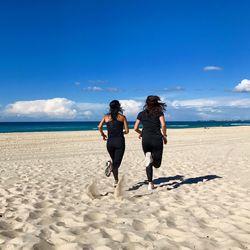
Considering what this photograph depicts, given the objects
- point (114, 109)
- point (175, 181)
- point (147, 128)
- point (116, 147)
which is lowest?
point (175, 181)

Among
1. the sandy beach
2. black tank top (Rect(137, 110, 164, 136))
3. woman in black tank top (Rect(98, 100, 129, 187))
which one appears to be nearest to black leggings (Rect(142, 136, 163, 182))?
black tank top (Rect(137, 110, 164, 136))

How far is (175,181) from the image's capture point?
8.51 meters

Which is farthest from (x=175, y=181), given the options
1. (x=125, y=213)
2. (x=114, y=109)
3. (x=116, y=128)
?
(x=125, y=213)

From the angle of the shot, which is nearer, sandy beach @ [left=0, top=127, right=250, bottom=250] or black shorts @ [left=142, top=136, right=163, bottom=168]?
sandy beach @ [left=0, top=127, right=250, bottom=250]

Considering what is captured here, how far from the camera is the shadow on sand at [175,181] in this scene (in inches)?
310

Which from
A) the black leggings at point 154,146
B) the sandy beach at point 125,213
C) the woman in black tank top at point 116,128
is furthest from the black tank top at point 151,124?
the sandy beach at point 125,213

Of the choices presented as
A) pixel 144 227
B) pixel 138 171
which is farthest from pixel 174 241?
pixel 138 171

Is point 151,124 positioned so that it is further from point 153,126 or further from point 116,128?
point 116,128

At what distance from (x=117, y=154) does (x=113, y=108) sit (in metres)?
0.98

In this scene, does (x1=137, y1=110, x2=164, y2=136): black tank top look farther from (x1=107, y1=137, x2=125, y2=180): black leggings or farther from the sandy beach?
the sandy beach

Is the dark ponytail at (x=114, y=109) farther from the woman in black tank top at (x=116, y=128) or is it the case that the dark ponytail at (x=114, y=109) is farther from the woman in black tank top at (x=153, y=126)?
the woman in black tank top at (x=153, y=126)

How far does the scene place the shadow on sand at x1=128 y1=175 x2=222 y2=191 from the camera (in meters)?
7.87

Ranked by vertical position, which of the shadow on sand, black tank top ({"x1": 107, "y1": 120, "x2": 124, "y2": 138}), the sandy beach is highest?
black tank top ({"x1": 107, "y1": 120, "x2": 124, "y2": 138})

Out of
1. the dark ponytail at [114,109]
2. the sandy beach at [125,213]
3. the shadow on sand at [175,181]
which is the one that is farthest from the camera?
the shadow on sand at [175,181]
